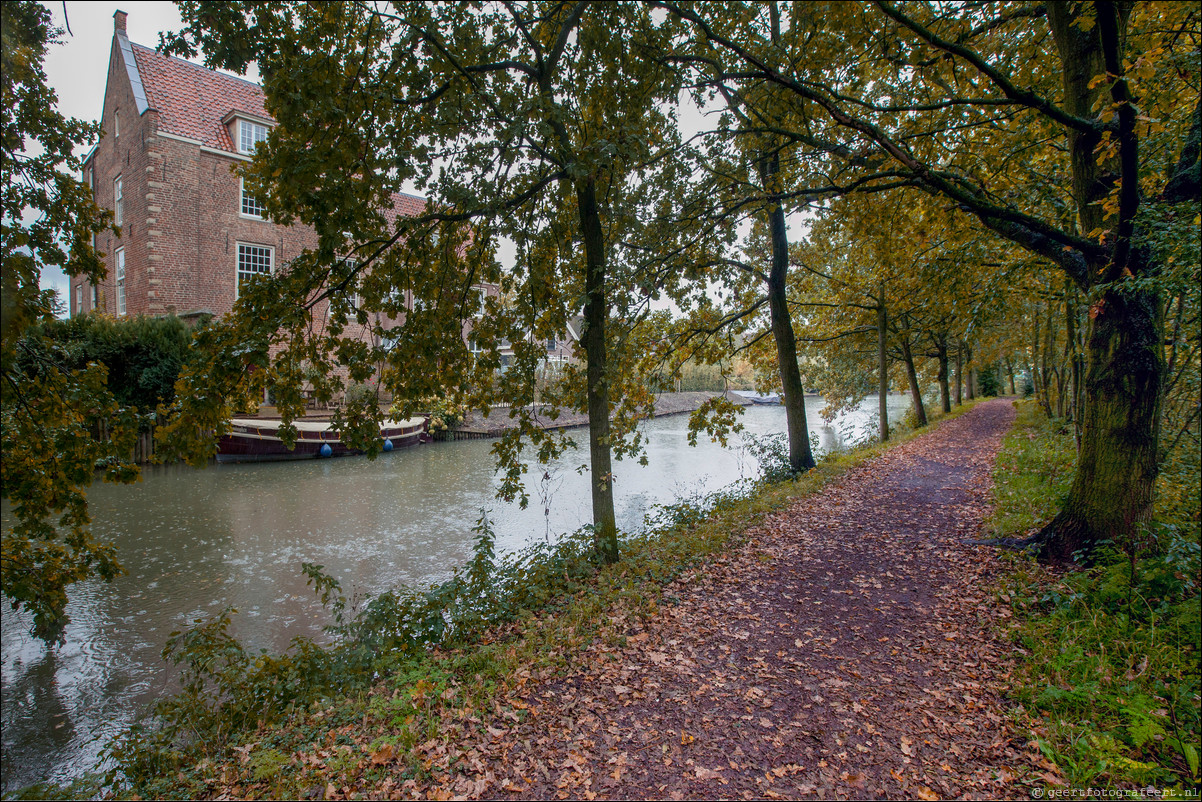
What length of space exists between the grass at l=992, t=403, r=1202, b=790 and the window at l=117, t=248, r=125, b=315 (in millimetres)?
29503

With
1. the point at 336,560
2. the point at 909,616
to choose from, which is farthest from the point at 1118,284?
the point at 336,560

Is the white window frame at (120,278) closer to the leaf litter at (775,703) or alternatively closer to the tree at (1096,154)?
the tree at (1096,154)

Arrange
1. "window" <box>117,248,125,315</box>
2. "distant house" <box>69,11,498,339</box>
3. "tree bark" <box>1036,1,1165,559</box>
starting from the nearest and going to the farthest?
"tree bark" <box>1036,1,1165,559</box>
"distant house" <box>69,11,498,339</box>
"window" <box>117,248,125,315</box>

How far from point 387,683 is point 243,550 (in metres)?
6.77

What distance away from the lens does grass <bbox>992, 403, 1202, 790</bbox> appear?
265cm

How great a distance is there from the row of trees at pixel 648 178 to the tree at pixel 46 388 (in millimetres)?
1481

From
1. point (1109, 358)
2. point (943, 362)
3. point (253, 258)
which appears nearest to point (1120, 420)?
point (1109, 358)

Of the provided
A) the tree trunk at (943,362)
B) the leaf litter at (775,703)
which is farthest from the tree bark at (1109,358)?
the tree trunk at (943,362)

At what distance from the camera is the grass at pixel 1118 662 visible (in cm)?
265

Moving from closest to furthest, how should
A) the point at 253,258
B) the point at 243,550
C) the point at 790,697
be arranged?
the point at 790,697 < the point at 243,550 < the point at 253,258

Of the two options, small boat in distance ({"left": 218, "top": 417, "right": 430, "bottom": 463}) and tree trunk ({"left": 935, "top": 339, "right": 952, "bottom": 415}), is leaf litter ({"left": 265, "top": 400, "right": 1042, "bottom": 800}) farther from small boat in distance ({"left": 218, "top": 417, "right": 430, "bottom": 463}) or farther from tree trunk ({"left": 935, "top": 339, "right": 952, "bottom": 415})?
tree trunk ({"left": 935, "top": 339, "right": 952, "bottom": 415})

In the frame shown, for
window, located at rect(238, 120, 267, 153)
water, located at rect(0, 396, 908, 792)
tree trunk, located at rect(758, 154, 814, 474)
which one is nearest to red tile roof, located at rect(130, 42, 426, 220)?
window, located at rect(238, 120, 267, 153)

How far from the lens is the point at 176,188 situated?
19.9m

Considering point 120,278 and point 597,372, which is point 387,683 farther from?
point 120,278
